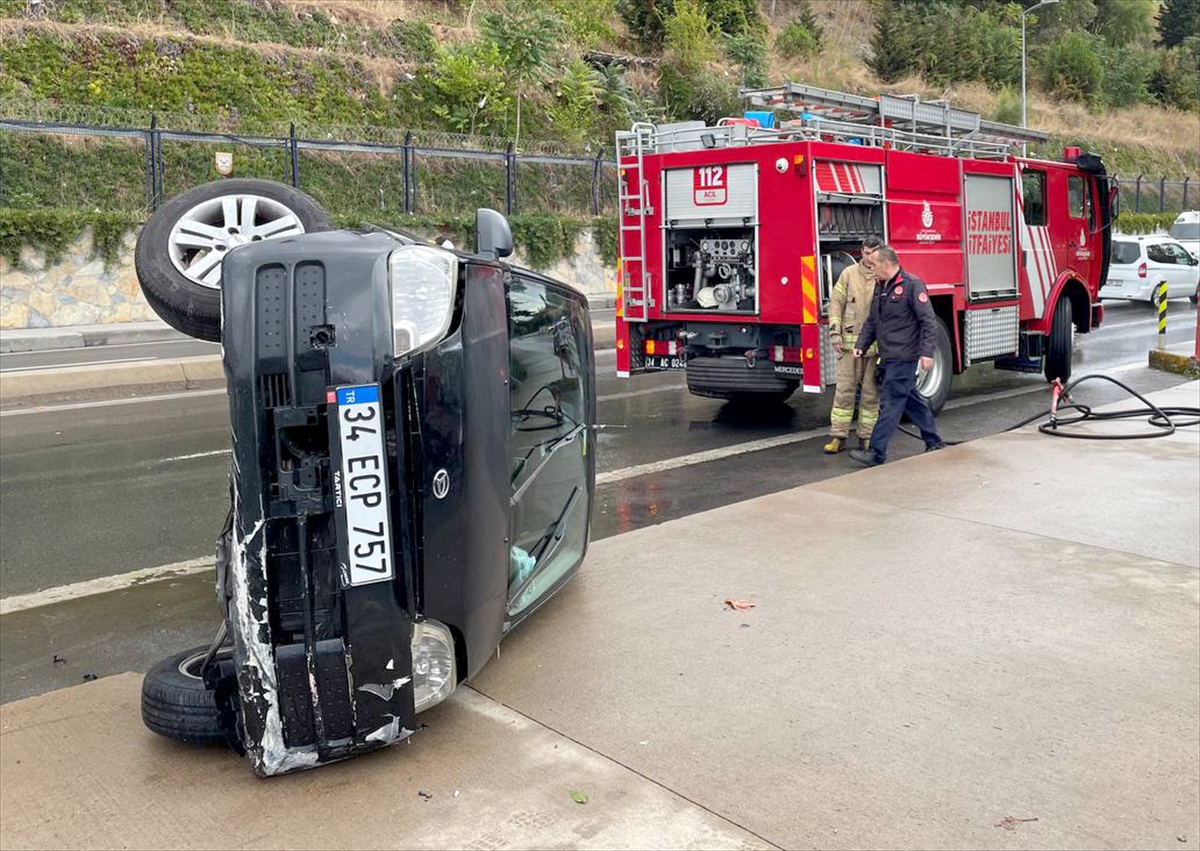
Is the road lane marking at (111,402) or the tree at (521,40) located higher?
the tree at (521,40)

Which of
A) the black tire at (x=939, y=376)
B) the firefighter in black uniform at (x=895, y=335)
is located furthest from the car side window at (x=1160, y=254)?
the firefighter in black uniform at (x=895, y=335)

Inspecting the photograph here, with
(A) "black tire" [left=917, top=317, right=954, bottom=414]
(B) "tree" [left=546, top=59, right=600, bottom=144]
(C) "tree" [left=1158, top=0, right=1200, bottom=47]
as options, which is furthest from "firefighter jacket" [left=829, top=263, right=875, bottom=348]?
(C) "tree" [left=1158, top=0, right=1200, bottom=47]

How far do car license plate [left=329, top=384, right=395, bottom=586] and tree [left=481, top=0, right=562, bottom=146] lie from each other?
2589 centimetres

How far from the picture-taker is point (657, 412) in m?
11.5

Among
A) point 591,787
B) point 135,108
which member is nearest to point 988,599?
point 591,787

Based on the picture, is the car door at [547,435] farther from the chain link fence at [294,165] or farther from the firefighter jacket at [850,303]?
the chain link fence at [294,165]

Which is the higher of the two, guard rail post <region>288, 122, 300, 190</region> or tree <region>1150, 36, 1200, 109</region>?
tree <region>1150, 36, 1200, 109</region>

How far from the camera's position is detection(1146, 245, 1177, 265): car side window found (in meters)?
24.1

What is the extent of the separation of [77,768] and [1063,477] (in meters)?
6.35

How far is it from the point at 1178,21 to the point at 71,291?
233 feet

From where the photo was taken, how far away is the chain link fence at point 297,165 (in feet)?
68.7

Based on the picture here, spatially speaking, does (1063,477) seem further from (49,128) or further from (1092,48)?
(1092,48)

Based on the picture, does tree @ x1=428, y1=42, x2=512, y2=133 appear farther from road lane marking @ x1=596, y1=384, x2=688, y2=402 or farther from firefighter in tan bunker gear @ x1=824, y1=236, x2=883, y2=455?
firefighter in tan bunker gear @ x1=824, y1=236, x2=883, y2=455

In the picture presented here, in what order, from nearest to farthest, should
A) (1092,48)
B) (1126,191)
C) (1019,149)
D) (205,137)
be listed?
(1019,149) → (205,137) → (1126,191) → (1092,48)
